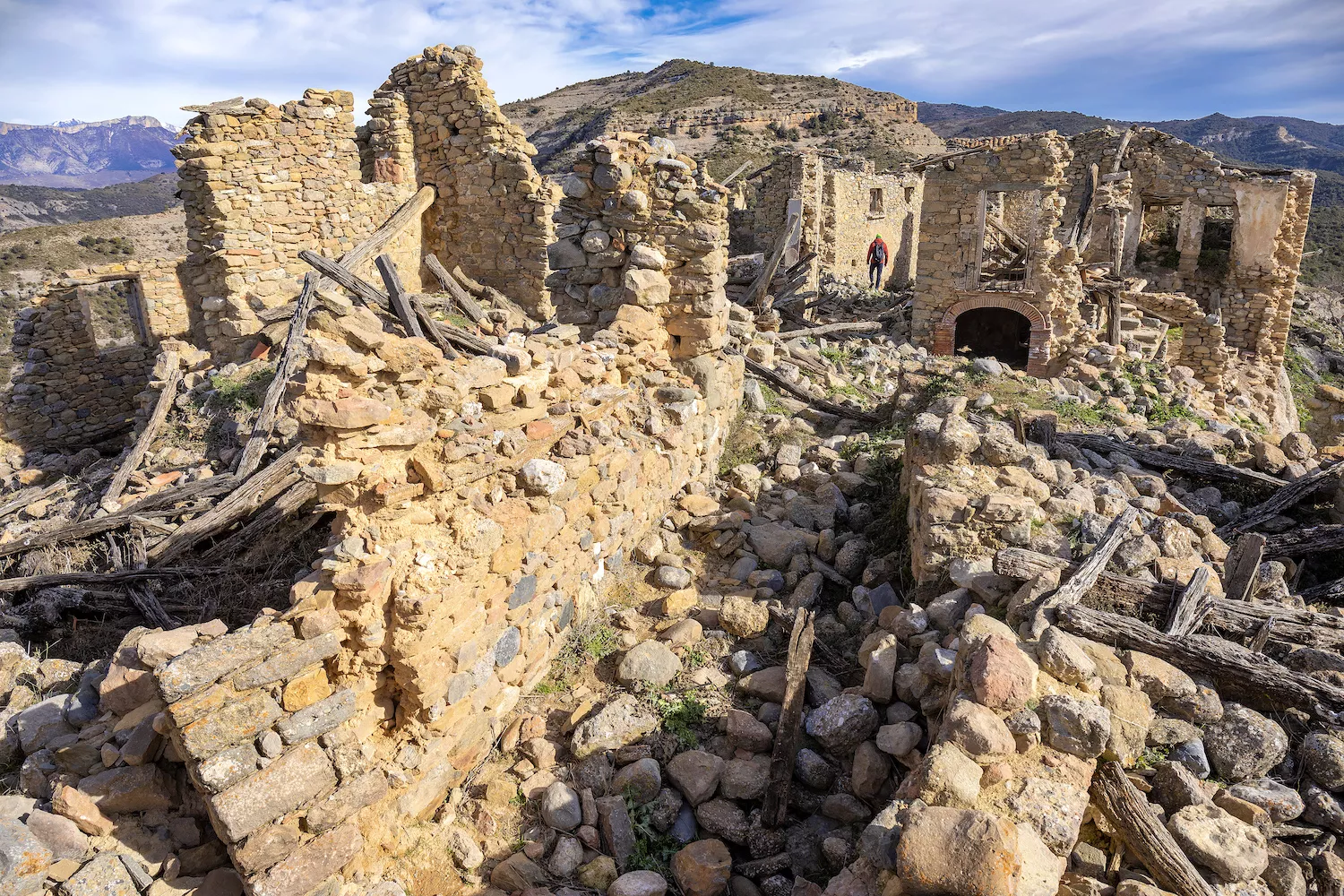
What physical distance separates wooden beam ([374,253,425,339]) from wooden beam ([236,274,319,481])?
783mm

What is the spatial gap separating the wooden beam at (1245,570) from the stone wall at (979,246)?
401 inches

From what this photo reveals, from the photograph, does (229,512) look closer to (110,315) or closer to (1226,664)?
(1226,664)

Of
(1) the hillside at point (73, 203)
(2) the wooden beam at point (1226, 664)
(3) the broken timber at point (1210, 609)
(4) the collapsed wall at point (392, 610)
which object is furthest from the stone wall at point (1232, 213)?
(1) the hillside at point (73, 203)

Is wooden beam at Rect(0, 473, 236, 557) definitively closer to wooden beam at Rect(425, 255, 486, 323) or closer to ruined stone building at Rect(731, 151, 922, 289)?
wooden beam at Rect(425, 255, 486, 323)

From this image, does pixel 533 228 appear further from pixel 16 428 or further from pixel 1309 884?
pixel 1309 884

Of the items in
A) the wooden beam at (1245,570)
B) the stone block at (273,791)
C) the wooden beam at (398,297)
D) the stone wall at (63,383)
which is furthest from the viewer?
the stone wall at (63,383)

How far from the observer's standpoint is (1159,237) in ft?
64.9

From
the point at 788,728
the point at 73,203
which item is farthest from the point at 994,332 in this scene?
the point at 73,203

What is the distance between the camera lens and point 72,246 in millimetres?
28469

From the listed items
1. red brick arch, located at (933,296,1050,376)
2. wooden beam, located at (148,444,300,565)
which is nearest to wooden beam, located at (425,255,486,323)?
wooden beam, located at (148,444,300,565)

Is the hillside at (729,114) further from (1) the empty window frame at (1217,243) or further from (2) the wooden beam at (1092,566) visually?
(2) the wooden beam at (1092,566)

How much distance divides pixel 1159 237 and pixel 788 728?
21443 millimetres

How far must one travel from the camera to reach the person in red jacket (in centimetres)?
2073

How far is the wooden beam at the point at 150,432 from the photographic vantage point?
7.54 metres
